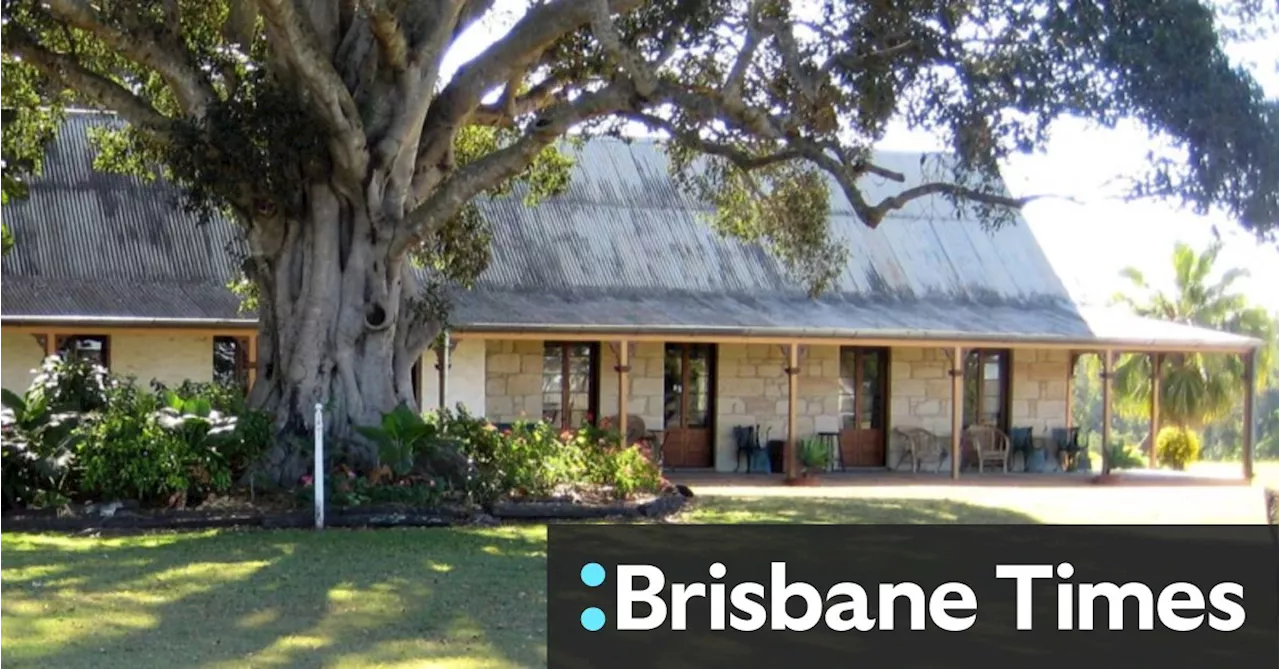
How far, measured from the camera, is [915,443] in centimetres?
2644

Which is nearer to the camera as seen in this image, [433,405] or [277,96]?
[277,96]

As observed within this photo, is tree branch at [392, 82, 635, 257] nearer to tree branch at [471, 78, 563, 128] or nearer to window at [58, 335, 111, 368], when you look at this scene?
tree branch at [471, 78, 563, 128]

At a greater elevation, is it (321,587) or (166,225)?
(166,225)

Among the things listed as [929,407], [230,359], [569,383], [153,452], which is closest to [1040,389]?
[929,407]

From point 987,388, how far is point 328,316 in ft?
46.3

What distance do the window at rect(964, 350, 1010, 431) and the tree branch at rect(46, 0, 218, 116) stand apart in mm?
14790

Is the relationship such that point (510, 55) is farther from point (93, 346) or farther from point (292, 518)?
point (93, 346)

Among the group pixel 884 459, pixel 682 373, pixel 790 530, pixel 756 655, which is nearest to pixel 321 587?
pixel 756 655

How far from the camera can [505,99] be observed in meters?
18.1

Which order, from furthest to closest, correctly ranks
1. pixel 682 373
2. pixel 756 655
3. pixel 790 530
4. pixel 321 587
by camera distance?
pixel 682 373
pixel 790 530
pixel 321 587
pixel 756 655

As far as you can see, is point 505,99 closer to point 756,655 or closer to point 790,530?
point 790,530

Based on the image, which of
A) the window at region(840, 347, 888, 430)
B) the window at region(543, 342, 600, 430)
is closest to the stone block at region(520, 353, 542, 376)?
the window at region(543, 342, 600, 430)

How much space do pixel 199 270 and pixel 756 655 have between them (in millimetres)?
16211

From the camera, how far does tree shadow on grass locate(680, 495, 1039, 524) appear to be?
16672 mm
